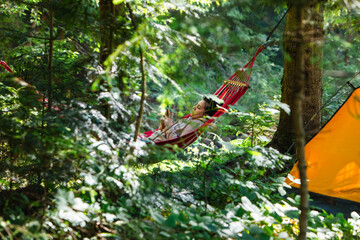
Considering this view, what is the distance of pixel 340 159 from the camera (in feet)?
8.23

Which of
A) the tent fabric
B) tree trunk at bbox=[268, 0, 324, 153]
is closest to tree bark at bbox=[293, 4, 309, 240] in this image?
→ the tent fabric

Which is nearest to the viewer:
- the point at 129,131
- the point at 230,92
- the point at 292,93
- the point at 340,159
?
the point at 129,131

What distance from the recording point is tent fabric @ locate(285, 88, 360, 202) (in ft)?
8.13

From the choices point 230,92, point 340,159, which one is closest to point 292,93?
point 230,92

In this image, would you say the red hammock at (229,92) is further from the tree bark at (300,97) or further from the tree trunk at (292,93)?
the tree bark at (300,97)

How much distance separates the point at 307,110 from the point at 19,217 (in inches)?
110

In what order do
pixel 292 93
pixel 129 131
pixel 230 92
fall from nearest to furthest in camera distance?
pixel 129 131, pixel 292 93, pixel 230 92

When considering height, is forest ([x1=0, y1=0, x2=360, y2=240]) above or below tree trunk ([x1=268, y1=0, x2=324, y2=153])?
below

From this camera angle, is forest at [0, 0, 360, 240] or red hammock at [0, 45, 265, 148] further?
red hammock at [0, 45, 265, 148]

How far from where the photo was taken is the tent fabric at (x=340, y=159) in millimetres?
2477

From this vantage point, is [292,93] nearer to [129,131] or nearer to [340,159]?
[340,159]

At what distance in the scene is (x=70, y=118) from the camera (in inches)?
52.9

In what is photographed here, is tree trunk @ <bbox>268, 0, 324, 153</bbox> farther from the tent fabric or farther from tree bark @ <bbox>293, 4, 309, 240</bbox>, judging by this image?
tree bark @ <bbox>293, 4, 309, 240</bbox>

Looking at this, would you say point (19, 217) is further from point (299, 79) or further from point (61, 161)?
point (299, 79)
